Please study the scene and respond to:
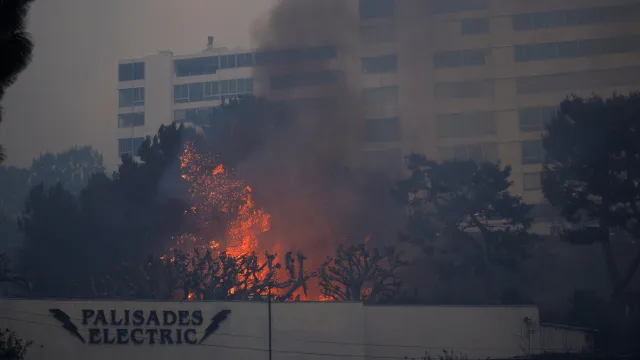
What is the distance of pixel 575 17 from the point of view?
7256 cm

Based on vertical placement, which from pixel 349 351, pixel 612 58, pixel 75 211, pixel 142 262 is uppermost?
pixel 612 58

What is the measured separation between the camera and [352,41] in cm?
7588

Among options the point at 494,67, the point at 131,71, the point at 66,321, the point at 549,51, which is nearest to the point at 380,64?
the point at 494,67

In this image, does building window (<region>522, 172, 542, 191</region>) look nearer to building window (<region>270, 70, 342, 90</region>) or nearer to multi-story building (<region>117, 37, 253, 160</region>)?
building window (<region>270, 70, 342, 90</region>)

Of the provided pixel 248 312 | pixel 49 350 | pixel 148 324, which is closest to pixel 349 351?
pixel 248 312

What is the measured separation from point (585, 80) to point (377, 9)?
1844 centimetres

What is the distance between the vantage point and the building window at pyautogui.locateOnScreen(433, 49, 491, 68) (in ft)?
242

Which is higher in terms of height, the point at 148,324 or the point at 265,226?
the point at 265,226

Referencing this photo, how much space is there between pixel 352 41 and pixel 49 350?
38.5 metres

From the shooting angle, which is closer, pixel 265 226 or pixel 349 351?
pixel 349 351

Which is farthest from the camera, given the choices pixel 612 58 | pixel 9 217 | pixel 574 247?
pixel 9 217

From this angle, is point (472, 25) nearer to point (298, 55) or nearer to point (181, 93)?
point (298, 55)

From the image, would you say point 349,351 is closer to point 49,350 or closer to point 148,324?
point 148,324

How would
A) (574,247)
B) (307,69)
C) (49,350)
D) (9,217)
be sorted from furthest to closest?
(9,217) < (307,69) < (574,247) < (49,350)
